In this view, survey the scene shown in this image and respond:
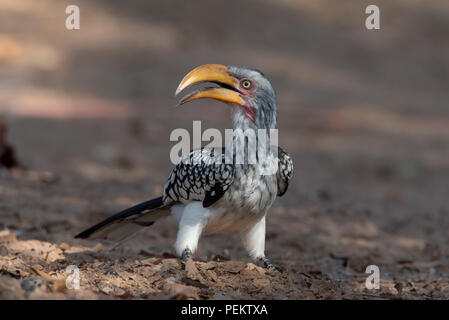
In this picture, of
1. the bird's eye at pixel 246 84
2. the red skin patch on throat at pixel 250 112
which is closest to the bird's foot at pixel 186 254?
the red skin patch on throat at pixel 250 112

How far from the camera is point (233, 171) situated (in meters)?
4.38

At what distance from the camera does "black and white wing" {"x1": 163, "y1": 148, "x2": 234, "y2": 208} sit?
14.4 ft

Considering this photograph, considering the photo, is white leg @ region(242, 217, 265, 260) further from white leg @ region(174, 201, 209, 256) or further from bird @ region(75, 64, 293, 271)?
white leg @ region(174, 201, 209, 256)

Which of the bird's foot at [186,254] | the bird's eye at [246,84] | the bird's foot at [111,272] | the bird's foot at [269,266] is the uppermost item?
the bird's eye at [246,84]

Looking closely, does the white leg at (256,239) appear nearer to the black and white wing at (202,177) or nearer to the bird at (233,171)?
the bird at (233,171)

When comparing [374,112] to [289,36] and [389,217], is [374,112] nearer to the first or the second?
[289,36]

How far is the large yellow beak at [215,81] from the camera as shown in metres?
4.41

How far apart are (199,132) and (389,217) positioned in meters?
3.94

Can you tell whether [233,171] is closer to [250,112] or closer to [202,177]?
[202,177]

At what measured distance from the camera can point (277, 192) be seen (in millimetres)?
4824

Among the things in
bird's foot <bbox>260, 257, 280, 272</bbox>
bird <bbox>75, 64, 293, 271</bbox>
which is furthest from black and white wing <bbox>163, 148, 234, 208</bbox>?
bird's foot <bbox>260, 257, 280, 272</bbox>

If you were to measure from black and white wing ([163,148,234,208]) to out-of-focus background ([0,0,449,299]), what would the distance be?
0.45 meters
